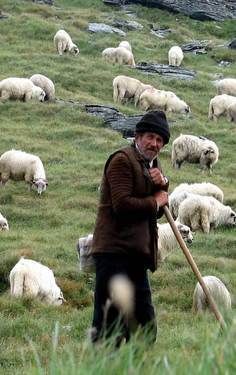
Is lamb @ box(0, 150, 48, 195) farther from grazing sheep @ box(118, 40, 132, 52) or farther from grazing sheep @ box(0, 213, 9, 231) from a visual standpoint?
grazing sheep @ box(118, 40, 132, 52)

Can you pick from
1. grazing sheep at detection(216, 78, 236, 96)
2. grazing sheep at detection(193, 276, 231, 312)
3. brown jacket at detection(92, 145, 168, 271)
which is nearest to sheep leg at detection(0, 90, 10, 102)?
grazing sheep at detection(216, 78, 236, 96)

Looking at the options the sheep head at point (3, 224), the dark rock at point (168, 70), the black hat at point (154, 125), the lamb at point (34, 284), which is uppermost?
the black hat at point (154, 125)

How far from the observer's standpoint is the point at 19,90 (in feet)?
83.1

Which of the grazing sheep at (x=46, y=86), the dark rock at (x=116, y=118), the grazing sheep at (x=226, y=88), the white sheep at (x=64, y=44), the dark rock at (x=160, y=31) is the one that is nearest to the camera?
the dark rock at (x=116, y=118)

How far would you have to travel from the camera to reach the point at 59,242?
44.6 feet

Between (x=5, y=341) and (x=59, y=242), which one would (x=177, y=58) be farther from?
(x=5, y=341)

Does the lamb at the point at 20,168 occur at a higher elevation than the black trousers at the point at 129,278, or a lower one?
lower

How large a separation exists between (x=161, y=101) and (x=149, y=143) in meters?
20.9

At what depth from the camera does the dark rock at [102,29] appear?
39812 millimetres

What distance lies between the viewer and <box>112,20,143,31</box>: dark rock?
42156 millimetres

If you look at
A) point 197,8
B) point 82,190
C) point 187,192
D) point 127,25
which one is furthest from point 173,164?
point 197,8

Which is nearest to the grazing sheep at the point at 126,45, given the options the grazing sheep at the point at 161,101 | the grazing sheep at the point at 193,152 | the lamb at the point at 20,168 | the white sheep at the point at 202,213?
the grazing sheep at the point at 161,101

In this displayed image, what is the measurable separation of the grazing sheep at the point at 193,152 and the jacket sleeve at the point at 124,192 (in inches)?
567

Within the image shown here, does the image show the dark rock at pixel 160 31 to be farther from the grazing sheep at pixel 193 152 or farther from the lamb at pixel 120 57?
the grazing sheep at pixel 193 152
